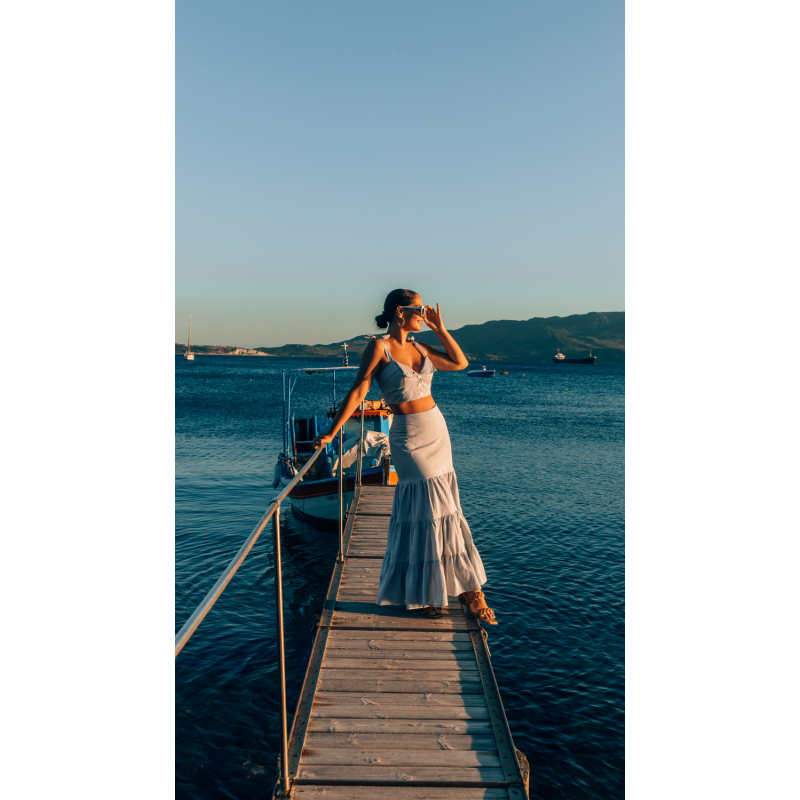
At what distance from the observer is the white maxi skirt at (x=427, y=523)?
3443mm

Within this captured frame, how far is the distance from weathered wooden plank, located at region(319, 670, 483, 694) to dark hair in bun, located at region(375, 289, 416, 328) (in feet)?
7.04

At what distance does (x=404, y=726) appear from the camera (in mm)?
2596

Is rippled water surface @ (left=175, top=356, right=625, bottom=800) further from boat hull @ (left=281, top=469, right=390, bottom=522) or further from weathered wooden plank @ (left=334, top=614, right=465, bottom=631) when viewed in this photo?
weathered wooden plank @ (left=334, top=614, right=465, bottom=631)

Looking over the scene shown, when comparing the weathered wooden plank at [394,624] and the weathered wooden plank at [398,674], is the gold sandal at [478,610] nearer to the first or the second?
the weathered wooden plank at [394,624]

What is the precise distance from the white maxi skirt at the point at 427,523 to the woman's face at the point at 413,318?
1.82 ft

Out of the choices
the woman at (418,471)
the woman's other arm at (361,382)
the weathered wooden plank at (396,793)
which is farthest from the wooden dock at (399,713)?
the woman's other arm at (361,382)

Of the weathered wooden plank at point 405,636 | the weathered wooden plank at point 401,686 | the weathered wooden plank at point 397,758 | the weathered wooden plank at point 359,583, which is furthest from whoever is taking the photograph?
the weathered wooden plank at point 359,583

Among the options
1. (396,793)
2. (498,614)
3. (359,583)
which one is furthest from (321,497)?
(396,793)

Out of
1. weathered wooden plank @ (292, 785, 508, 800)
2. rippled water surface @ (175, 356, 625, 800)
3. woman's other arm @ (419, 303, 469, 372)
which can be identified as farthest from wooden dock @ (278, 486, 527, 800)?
rippled water surface @ (175, 356, 625, 800)

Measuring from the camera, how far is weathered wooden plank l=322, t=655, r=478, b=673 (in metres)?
3.12

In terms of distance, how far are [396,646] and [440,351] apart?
1941 mm
